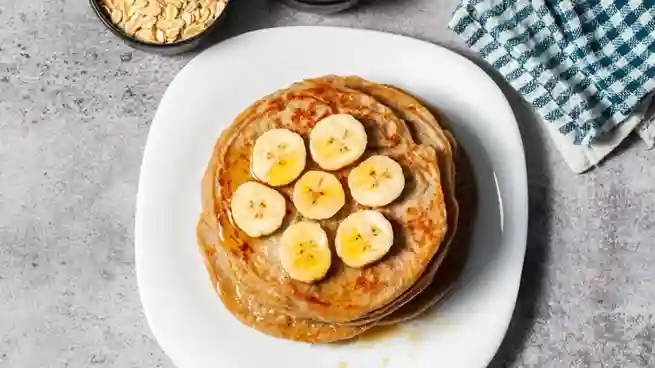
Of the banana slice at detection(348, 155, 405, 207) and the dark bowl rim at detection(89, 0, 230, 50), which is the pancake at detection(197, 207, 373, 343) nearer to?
the banana slice at detection(348, 155, 405, 207)

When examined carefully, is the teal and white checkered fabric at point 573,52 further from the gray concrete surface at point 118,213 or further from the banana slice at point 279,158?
the banana slice at point 279,158

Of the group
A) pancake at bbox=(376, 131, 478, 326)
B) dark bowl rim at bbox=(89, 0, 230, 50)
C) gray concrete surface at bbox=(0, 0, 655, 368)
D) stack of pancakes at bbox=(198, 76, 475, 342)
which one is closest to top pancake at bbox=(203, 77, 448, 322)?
stack of pancakes at bbox=(198, 76, 475, 342)

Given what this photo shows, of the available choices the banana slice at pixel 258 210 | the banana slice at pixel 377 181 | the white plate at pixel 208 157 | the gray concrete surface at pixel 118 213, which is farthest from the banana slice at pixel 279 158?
the gray concrete surface at pixel 118 213

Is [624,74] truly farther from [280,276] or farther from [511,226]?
[280,276]

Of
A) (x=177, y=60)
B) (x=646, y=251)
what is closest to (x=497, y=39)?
(x=646, y=251)

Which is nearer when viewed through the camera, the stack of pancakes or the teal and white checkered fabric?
the stack of pancakes

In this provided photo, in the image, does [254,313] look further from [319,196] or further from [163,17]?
[163,17]
